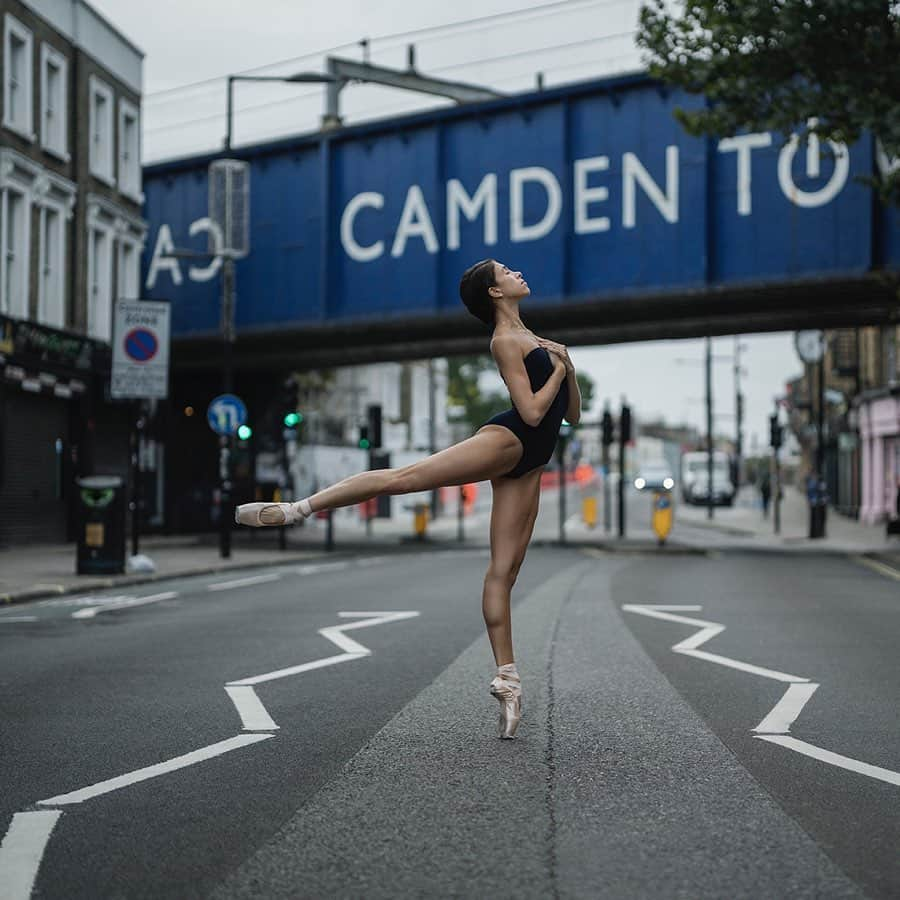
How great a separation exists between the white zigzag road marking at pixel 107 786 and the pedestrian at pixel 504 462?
3.15 feet

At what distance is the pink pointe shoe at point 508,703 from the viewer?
538cm

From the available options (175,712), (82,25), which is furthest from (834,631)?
(82,25)

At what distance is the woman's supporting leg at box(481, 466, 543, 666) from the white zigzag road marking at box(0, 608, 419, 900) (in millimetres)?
1099

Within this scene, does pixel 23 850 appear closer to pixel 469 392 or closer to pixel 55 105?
pixel 55 105

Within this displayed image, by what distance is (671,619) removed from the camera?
11328 millimetres

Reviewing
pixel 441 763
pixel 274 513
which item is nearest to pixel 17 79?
pixel 274 513

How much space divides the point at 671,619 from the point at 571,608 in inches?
42.5

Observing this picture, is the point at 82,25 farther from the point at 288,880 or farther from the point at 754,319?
the point at 288,880

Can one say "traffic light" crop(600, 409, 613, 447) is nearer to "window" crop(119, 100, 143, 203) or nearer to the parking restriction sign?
"window" crop(119, 100, 143, 203)

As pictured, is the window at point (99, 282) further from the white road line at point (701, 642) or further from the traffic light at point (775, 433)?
the white road line at point (701, 642)

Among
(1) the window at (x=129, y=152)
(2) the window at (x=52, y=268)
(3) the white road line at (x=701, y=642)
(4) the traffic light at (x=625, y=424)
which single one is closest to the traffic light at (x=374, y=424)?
(4) the traffic light at (x=625, y=424)

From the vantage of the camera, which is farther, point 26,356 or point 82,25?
point 82,25

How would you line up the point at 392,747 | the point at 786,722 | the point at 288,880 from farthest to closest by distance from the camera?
the point at 786,722 → the point at 392,747 → the point at 288,880

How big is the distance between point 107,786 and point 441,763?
122cm
